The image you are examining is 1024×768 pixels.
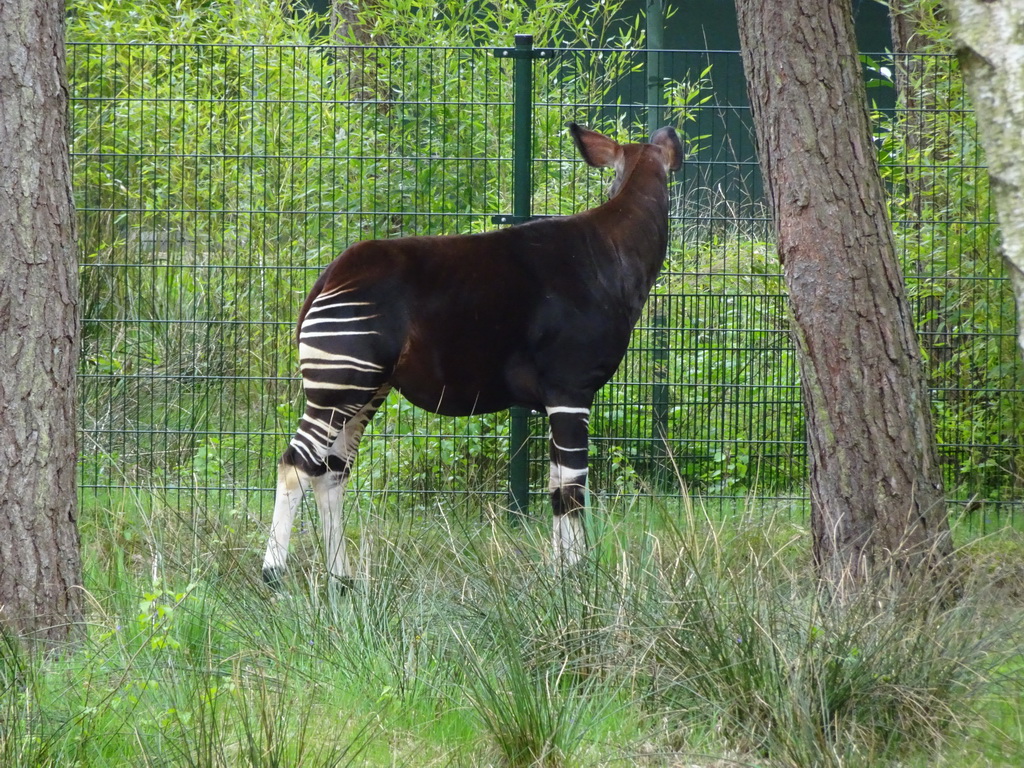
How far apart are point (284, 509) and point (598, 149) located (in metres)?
→ 2.18

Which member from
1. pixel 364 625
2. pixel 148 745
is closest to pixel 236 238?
pixel 364 625

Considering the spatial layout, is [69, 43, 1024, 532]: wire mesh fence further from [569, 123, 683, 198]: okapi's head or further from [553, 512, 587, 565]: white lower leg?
[553, 512, 587, 565]: white lower leg

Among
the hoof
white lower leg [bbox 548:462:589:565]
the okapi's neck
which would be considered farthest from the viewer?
the okapi's neck

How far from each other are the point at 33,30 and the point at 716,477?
4.12 metres

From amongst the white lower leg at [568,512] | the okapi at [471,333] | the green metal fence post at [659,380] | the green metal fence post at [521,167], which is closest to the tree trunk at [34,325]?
the okapi at [471,333]

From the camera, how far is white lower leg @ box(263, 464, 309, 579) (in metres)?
4.29

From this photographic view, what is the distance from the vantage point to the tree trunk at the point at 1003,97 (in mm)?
1496

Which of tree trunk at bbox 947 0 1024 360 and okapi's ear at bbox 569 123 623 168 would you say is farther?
okapi's ear at bbox 569 123 623 168

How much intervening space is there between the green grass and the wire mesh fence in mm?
2109

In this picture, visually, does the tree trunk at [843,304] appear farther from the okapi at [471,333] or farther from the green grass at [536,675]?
the okapi at [471,333]

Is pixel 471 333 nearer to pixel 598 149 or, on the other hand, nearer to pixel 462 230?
pixel 598 149

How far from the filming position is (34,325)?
3.59 metres

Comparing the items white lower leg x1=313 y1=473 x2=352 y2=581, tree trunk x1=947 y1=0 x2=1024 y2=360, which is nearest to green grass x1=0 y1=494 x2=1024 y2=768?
white lower leg x1=313 y1=473 x2=352 y2=581

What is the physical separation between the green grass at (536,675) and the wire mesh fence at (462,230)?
211 cm
